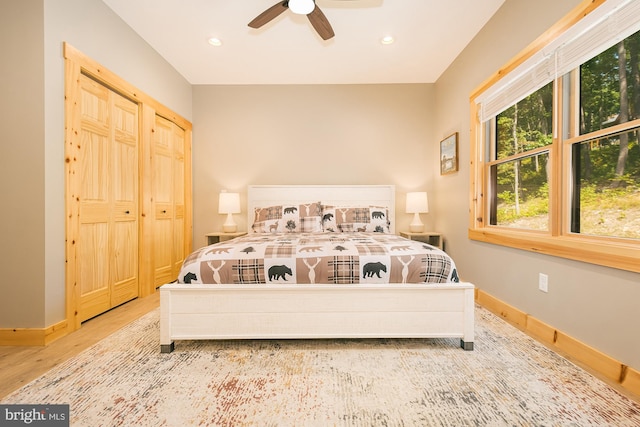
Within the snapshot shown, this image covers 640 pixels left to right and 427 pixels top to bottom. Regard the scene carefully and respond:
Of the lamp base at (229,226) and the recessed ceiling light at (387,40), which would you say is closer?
the recessed ceiling light at (387,40)

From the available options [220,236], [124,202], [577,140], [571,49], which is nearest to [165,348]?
[124,202]

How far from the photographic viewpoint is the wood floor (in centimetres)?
159

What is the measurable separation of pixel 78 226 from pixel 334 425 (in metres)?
2.29

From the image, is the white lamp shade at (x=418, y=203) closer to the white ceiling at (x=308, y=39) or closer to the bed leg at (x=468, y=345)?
the white ceiling at (x=308, y=39)

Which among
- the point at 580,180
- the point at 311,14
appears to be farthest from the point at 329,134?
the point at 580,180

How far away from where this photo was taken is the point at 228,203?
12.5ft

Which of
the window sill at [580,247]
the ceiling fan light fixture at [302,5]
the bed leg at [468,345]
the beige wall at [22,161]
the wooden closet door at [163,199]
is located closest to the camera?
the window sill at [580,247]

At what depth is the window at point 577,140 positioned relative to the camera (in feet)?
5.19

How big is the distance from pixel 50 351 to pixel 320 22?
2960 millimetres

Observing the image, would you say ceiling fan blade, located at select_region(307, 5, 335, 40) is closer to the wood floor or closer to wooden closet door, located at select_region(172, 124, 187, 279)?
wooden closet door, located at select_region(172, 124, 187, 279)

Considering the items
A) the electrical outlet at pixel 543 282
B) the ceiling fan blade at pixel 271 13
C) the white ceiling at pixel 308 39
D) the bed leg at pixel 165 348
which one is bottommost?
the bed leg at pixel 165 348

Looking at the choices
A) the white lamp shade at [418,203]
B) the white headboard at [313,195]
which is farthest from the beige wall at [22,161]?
the white lamp shade at [418,203]

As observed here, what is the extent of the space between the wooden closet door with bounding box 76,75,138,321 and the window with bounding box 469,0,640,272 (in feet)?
11.2

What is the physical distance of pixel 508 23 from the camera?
2.42 metres
